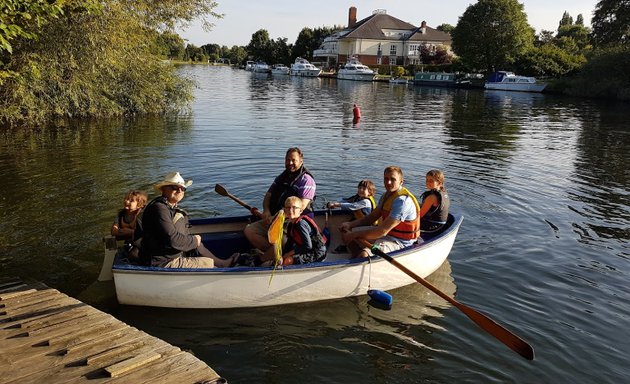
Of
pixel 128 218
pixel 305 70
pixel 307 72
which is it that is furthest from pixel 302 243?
pixel 305 70

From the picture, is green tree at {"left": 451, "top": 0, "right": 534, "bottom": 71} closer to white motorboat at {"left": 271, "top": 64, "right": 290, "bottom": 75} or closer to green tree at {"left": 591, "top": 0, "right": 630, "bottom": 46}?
green tree at {"left": 591, "top": 0, "right": 630, "bottom": 46}

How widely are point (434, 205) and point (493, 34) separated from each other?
6732cm

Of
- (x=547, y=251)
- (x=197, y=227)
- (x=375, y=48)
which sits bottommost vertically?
(x=547, y=251)

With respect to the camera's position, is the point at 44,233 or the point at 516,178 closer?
the point at 44,233

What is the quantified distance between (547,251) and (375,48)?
85.2 m

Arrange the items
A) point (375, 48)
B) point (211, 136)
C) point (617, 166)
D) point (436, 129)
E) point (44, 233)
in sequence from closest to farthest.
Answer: point (44, 233)
point (617, 166)
point (211, 136)
point (436, 129)
point (375, 48)

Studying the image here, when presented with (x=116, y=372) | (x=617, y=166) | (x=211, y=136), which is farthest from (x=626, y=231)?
(x=211, y=136)

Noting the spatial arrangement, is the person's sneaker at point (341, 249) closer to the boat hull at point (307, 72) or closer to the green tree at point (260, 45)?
the boat hull at point (307, 72)

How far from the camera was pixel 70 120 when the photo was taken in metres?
22.9

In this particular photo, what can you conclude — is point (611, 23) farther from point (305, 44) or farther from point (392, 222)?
point (305, 44)

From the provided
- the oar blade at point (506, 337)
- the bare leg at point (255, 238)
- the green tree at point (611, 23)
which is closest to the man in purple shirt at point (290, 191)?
the bare leg at point (255, 238)

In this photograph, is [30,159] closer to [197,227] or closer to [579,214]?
[197,227]

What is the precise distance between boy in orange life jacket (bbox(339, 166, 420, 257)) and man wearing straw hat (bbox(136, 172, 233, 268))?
91.4 inches

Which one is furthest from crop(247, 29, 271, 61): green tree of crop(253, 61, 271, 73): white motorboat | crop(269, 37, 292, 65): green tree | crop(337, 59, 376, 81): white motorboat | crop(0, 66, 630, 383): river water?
crop(0, 66, 630, 383): river water
